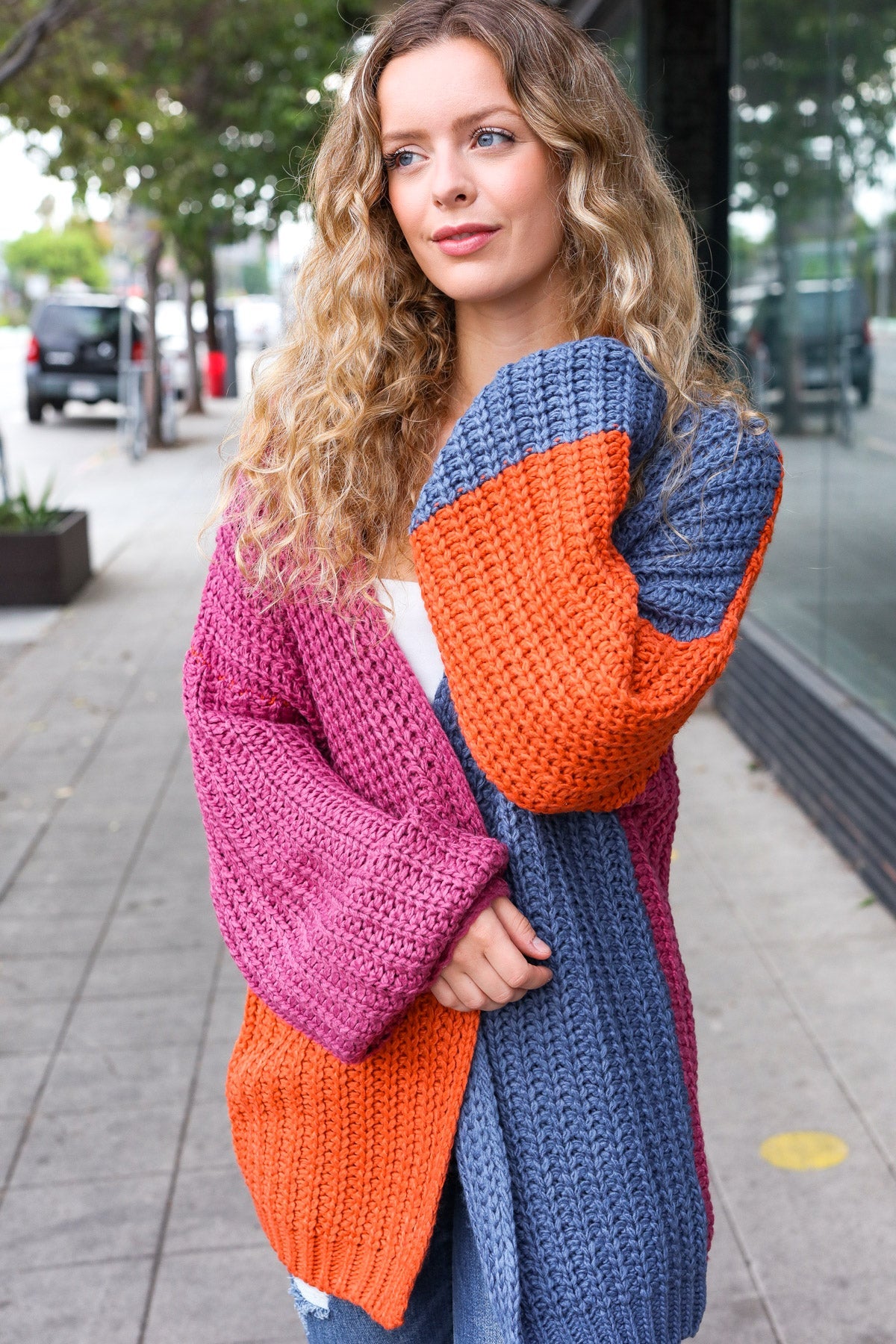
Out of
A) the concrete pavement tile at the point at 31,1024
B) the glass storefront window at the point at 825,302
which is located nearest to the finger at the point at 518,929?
the concrete pavement tile at the point at 31,1024

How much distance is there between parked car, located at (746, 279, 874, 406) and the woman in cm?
368

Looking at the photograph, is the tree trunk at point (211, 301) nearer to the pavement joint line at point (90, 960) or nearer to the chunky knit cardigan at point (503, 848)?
the pavement joint line at point (90, 960)

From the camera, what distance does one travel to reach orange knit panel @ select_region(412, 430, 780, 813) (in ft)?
4.42

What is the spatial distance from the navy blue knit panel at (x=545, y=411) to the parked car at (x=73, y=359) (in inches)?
905

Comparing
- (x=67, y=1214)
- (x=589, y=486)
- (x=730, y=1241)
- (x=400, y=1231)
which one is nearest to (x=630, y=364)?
(x=589, y=486)

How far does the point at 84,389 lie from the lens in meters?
23.7

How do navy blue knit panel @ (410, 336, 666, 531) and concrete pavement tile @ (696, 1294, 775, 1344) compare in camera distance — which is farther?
concrete pavement tile @ (696, 1294, 775, 1344)

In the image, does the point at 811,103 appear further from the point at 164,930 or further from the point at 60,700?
the point at 60,700

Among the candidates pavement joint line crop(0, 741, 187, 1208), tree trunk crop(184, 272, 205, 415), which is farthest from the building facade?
tree trunk crop(184, 272, 205, 415)

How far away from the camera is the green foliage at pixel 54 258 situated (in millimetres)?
107250

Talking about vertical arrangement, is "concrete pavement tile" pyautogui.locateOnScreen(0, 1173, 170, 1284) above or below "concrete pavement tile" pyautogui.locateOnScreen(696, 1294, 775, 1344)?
below

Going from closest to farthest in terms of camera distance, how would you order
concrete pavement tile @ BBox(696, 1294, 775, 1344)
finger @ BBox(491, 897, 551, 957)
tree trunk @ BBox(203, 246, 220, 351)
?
finger @ BBox(491, 897, 551, 957), concrete pavement tile @ BBox(696, 1294, 775, 1344), tree trunk @ BBox(203, 246, 220, 351)

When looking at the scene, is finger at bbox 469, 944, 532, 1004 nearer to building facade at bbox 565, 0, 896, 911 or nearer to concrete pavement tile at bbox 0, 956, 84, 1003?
concrete pavement tile at bbox 0, 956, 84, 1003

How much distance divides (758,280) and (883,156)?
5.63 feet
